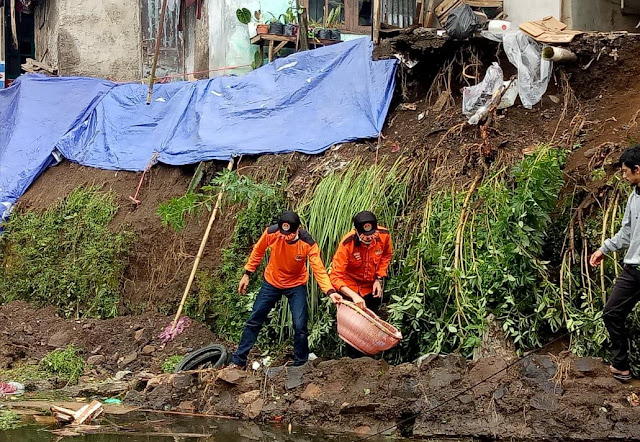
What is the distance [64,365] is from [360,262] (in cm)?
364

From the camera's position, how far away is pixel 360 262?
7.56m

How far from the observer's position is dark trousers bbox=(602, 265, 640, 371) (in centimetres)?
607

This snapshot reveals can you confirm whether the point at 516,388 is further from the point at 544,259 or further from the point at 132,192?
the point at 132,192

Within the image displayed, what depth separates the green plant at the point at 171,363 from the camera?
861 cm

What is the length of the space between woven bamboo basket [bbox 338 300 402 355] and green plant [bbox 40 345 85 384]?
10.9 ft

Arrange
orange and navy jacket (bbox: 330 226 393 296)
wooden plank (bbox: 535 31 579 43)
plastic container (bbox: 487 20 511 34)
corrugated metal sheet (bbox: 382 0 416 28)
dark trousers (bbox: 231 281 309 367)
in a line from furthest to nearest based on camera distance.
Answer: corrugated metal sheet (bbox: 382 0 416 28)
plastic container (bbox: 487 20 511 34)
wooden plank (bbox: 535 31 579 43)
dark trousers (bbox: 231 281 309 367)
orange and navy jacket (bbox: 330 226 393 296)

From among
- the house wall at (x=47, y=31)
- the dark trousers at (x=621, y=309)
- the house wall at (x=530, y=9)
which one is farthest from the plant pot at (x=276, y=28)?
Answer: the dark trousers at (x=621, y=309)

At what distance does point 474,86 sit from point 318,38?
512 centimetres

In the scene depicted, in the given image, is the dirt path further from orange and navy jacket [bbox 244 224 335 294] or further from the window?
the window

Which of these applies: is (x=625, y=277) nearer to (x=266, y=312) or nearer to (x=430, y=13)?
(x=266, y=312)

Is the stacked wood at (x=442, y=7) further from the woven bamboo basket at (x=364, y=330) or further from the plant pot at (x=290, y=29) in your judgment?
the woven bamboo basket at (x=364, y=330)

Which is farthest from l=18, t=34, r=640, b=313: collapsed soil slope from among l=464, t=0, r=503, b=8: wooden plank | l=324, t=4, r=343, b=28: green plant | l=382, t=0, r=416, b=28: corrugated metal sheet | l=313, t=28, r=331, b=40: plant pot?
l=382, t=0, r=416, b=28: corrugated metal sheet

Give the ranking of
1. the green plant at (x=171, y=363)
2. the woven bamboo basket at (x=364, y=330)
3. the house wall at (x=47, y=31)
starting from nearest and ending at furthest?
the woven bamboo basket at (x=364, y=330), the green plant at (x=171, y=363), the house wall at (x=47, y=31)

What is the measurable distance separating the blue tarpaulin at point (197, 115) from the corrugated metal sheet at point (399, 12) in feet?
12.4
